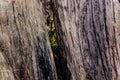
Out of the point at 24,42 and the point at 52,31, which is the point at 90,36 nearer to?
the point at 52,31

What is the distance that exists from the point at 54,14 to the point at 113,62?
2.47ft

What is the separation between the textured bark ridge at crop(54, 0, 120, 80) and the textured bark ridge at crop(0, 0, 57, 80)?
21cm

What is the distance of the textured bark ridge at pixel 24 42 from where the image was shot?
9.02 feet

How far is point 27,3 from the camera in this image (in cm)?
279

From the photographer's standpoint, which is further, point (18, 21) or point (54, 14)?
point (54, 14)

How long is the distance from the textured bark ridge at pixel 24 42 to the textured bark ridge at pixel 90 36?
213mm

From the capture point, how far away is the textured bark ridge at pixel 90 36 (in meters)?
2.85

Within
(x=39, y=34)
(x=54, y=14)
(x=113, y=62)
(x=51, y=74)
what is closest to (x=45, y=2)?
(x=54, y=14)

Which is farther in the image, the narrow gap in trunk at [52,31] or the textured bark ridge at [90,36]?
the narrow gap in trunk at [52,31]

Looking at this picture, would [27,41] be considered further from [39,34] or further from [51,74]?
[51,74]

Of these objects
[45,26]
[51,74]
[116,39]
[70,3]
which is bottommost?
[51,74]

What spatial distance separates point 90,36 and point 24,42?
0.64 metres

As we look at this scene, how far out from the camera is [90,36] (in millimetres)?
2859

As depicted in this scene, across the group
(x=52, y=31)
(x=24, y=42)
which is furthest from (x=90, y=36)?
(x=24, y=42)
